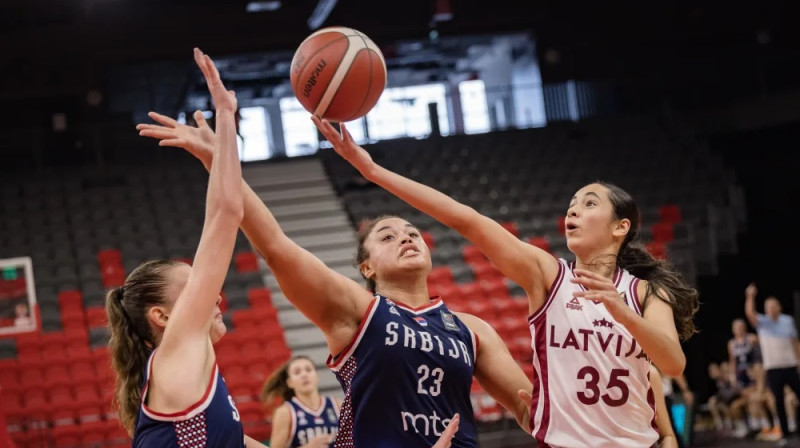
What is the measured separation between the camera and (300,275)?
305 cm

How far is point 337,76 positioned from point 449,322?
109 centimetres

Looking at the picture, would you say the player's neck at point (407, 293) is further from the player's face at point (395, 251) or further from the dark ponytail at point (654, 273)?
the dark ponytail at point (654, 273)

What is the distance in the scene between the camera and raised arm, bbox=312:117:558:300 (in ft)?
10.9

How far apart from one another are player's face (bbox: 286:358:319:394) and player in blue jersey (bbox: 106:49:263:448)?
3715mm

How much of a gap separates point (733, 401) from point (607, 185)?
9.47m

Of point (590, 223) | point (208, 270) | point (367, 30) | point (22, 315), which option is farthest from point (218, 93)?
point (367, 30)

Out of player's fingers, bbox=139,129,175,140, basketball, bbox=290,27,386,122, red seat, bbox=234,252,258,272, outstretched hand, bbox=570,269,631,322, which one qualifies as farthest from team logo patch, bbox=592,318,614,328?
red seat, bbox=234,252,258,272

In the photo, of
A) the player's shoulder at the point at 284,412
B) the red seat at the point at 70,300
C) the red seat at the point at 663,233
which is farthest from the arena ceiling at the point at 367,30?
the player's shoulder at the point at 284,412

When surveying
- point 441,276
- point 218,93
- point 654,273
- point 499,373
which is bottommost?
point 441,276

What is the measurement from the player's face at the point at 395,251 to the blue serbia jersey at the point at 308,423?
2.83m

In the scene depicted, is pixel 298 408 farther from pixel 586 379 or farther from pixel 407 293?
pixel 586 379

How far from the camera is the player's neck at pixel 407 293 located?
137 inches

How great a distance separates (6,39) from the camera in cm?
1574

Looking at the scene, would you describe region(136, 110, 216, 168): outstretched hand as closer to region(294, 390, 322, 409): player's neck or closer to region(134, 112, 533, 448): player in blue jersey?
region(134, 112, 533, 448): player in blue jersey
